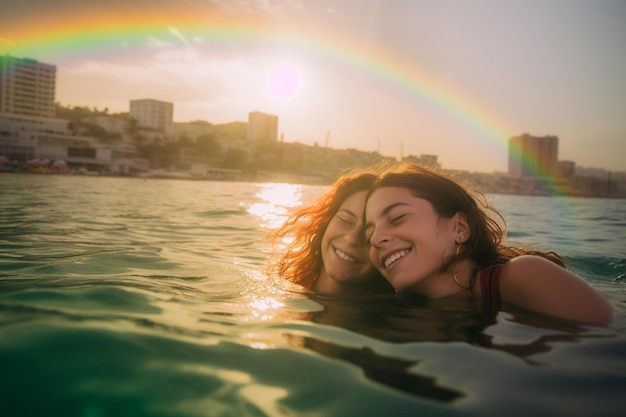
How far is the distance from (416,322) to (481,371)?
929mm

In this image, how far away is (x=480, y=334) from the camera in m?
2.67

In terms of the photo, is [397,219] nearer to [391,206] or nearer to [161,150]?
[391,206]

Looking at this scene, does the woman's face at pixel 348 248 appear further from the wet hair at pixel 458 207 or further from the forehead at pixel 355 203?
the wet hair at pixel 458 207

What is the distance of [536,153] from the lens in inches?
4852

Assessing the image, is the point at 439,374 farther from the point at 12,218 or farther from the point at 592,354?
the point at 12,218

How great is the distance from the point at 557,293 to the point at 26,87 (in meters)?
130

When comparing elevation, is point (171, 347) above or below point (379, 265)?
below

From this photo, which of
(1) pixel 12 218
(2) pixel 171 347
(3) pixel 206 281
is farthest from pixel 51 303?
(1) pixel 12 218

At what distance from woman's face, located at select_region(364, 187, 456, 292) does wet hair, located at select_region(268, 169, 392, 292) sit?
0.84 metres

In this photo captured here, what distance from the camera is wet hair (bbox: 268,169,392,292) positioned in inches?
182

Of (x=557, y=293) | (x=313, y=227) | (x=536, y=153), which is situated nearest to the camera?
(x=557, y=293)

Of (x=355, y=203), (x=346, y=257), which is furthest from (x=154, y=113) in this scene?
(x=346, y=257)

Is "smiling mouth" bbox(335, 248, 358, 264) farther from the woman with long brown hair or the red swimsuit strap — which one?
the red swimsuit strap

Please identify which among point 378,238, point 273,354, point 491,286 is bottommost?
point 273,354
